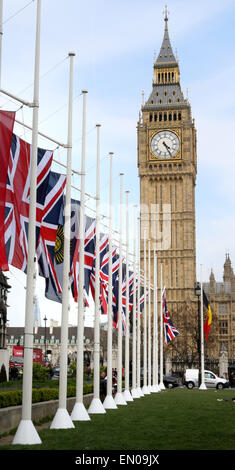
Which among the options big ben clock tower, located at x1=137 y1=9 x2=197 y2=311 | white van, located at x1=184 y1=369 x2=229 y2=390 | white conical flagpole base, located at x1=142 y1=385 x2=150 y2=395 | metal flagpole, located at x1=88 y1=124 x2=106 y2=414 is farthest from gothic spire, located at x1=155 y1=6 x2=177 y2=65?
metal flagpole, located at x1=88 y1=124 x2=106 y2=414

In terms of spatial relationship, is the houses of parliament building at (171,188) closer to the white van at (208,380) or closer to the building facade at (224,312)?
the building facade at (224,312)

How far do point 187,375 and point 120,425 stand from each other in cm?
4198

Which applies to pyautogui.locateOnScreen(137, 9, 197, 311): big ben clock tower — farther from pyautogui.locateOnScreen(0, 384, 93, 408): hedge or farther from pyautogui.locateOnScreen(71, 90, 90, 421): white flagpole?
pyautogui.locateOnScreen(71, 90, 90, 421): white flagpole

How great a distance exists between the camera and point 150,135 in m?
118

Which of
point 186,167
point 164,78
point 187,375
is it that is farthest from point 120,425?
point 164,78

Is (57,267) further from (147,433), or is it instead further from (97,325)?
(147,433)

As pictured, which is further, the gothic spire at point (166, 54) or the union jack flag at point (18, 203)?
the gothic spire at point (166, 54)

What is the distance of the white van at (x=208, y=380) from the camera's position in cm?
5772

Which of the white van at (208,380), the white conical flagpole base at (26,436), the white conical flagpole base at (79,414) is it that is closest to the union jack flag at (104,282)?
the white conical flagpole base at (79,414)

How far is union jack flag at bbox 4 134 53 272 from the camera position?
15805 millimetres

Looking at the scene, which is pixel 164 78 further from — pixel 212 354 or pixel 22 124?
pixel 22 124

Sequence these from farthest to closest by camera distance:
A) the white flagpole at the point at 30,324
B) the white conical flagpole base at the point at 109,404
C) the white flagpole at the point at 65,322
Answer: the white conical flagpole base at the point at 109,404 → the white flagpole at the point at 65,322 → the white flagpole at the point at 30,324

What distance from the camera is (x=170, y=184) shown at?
118 m

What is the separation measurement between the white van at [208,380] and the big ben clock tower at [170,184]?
181 ft
